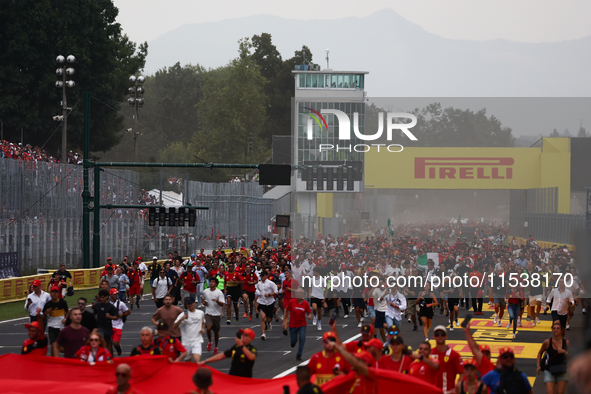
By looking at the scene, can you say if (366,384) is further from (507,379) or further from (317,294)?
(317,294)

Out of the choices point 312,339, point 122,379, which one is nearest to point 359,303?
point 312,339

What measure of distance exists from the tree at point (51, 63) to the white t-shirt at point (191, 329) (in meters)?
37.4

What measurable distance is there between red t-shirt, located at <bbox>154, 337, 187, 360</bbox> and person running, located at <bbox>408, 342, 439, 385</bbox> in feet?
13.1

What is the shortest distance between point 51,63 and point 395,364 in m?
49.5

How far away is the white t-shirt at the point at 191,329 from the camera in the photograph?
13406mm

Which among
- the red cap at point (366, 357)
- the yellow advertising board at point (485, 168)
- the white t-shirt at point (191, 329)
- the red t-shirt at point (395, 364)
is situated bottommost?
the white t-shirt at point (191, 329)

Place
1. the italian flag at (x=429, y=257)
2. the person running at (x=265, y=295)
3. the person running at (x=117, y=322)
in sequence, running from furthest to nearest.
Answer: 1. the italian flag at (x=429, y=257)
2. the person running at (x=265, y=295)
3. the person running at (x=117, y=322)

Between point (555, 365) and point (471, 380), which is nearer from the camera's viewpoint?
point (471, 380)

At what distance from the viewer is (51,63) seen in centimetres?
5384

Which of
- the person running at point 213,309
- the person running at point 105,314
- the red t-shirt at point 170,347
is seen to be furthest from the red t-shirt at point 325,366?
the person running at point 213,309

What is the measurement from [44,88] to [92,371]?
4618 centimetres

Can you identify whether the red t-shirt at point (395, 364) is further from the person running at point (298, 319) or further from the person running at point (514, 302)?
the person running at point (514, 302)

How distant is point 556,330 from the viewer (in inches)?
468

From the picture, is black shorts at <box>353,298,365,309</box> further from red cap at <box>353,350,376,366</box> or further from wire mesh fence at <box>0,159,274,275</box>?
wire mesh fence at <box>0,159,274,275</box>
